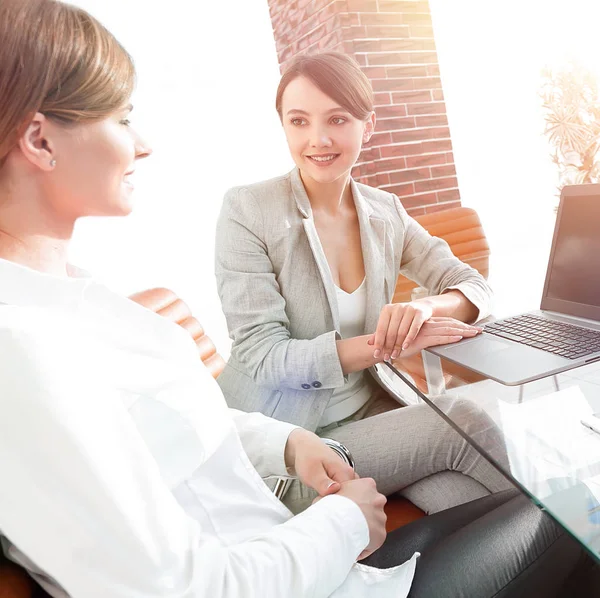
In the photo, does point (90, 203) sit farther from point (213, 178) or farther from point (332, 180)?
point (213, 178)

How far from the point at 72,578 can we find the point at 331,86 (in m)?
1.29

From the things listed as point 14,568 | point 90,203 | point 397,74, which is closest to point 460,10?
point 397,74

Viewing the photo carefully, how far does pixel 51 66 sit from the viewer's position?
0.67 m

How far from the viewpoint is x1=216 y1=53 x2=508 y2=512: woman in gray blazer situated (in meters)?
1.18

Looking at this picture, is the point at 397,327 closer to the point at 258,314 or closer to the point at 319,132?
the point at 258,314

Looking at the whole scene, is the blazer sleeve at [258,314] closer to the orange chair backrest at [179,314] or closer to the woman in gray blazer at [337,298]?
the woman in gray blazer at [337,298]

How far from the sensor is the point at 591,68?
2.94m

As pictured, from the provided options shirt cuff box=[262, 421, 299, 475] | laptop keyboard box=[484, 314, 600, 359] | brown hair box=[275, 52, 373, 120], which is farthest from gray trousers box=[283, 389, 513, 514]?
brown hair box=[275, 52, 373, 120]

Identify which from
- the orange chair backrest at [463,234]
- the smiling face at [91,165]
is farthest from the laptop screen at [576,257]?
the orange chair backrest at [463,234]

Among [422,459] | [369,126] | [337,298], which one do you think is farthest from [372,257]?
[422,459]

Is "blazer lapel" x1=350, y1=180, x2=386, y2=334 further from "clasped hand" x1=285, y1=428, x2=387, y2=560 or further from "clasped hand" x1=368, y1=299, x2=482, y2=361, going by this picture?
"clasped hand" x1=285, y1=428, x2=387, y2=560

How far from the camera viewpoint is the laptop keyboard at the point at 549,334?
109 cm

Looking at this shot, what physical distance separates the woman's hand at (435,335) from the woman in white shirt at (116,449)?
40 centimetres

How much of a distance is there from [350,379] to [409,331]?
0.26 metres
